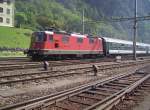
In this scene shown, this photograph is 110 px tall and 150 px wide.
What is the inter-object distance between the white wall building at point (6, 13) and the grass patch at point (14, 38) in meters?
12.0

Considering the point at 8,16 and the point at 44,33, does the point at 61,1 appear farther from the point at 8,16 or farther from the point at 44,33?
the point at 44,33

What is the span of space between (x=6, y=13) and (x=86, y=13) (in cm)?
7904

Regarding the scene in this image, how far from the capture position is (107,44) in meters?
43.7

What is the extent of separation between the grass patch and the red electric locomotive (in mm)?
31305

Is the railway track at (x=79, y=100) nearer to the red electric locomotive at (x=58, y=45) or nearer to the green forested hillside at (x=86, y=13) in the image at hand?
the red electric locomotive at (x=58, y=45)

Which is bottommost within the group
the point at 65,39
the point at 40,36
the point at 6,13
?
the point at 65,39

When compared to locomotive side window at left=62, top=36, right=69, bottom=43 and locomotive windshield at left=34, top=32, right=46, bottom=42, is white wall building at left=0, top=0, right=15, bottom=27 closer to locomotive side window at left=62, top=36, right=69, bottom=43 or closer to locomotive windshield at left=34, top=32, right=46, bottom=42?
locomotive side window at left=62, top=36, right=69, bottom=43

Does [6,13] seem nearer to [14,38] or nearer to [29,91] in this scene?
[14,38]

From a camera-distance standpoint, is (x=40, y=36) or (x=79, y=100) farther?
(x=40, y=36)

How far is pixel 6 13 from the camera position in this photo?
92.9 metres

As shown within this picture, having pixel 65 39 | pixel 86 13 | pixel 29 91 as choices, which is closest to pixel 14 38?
pixel 65 39

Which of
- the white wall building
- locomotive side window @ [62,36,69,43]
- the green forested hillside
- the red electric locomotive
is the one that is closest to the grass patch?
the white wall building

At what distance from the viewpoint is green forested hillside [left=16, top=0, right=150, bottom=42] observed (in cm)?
11100

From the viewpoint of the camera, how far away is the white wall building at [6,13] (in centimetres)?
9112
